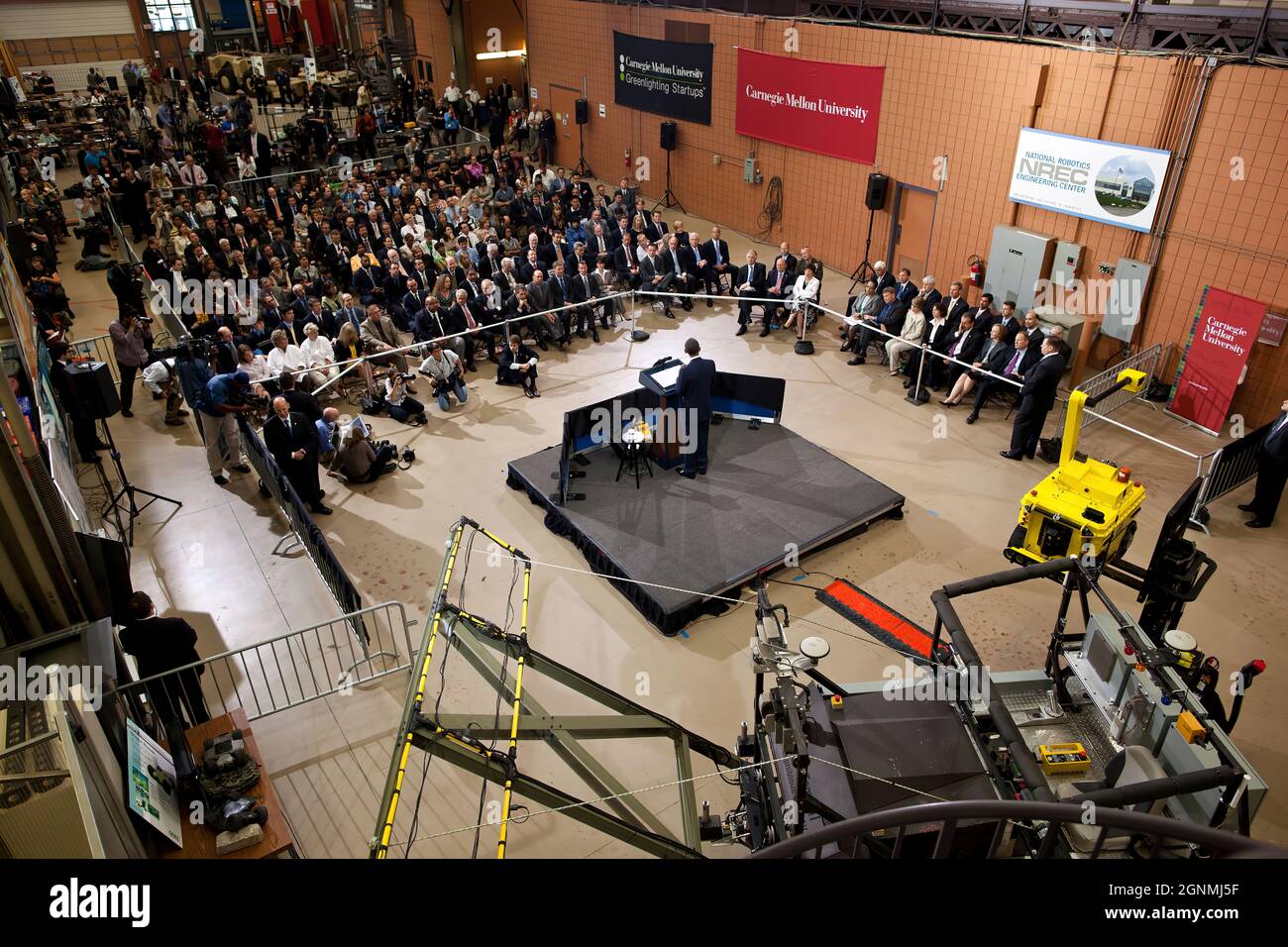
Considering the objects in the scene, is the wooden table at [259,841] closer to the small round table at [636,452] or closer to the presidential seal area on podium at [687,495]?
the presidential seal area on podium at [687,495]

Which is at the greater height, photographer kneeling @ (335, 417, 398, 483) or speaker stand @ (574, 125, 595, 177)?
speaker stand @ (574, 125, 595, 177)

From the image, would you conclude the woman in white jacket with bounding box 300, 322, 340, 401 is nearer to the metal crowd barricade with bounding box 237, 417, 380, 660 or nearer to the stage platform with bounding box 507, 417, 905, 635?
the metal crowd barricade with bounding box 237, 417, 380, 660

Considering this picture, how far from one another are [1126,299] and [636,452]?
735cm

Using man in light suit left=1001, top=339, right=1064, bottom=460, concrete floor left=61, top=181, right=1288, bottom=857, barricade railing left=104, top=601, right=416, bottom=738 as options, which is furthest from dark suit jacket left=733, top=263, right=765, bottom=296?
barricade railing left=104, top=601, right=416, bottom=738

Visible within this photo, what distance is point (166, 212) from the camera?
16234 millimetres

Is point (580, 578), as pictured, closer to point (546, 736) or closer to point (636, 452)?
point (636, 452)

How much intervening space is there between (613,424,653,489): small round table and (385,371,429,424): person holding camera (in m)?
3.28

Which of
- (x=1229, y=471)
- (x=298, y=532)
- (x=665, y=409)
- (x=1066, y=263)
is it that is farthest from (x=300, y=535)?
(x=1066, y=263)

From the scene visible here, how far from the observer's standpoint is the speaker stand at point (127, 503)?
9.34m

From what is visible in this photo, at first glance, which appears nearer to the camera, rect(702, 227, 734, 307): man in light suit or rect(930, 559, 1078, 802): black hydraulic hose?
rect(930, 559, 1078, 802): black hydraulic hose

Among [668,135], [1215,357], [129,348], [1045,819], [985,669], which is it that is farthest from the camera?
[668,135]

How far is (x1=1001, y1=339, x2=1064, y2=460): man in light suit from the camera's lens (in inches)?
390

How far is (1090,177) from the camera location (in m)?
11.7

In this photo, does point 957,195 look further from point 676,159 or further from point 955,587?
point 955,587
